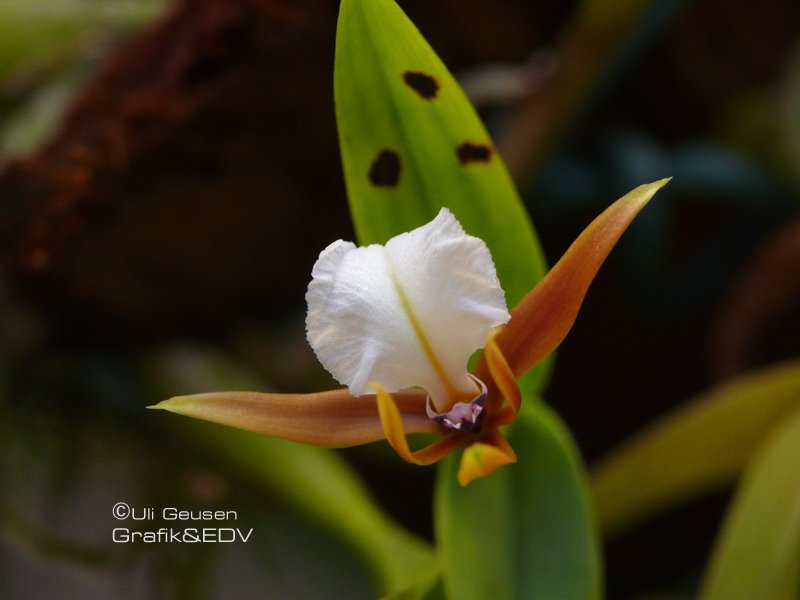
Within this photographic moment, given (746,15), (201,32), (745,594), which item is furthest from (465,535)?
(746,15)

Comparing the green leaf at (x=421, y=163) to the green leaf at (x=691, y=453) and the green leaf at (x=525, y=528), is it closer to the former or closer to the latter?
the green leaf at (x=525, y=528)

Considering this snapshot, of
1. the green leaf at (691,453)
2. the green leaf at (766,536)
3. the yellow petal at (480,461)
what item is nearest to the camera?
the yellow petal at (480,461)

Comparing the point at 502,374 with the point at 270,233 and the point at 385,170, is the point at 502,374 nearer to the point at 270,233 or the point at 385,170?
the point at 385,170

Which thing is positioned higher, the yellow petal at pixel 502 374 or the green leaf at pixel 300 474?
the yellow petal at pixel 502 374

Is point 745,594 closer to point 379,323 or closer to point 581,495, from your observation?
point 581,495

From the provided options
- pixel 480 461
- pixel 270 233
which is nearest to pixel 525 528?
pixel 480 461

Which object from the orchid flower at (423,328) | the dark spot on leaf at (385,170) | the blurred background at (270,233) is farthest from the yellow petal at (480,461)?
the blurred background at (270,233)
